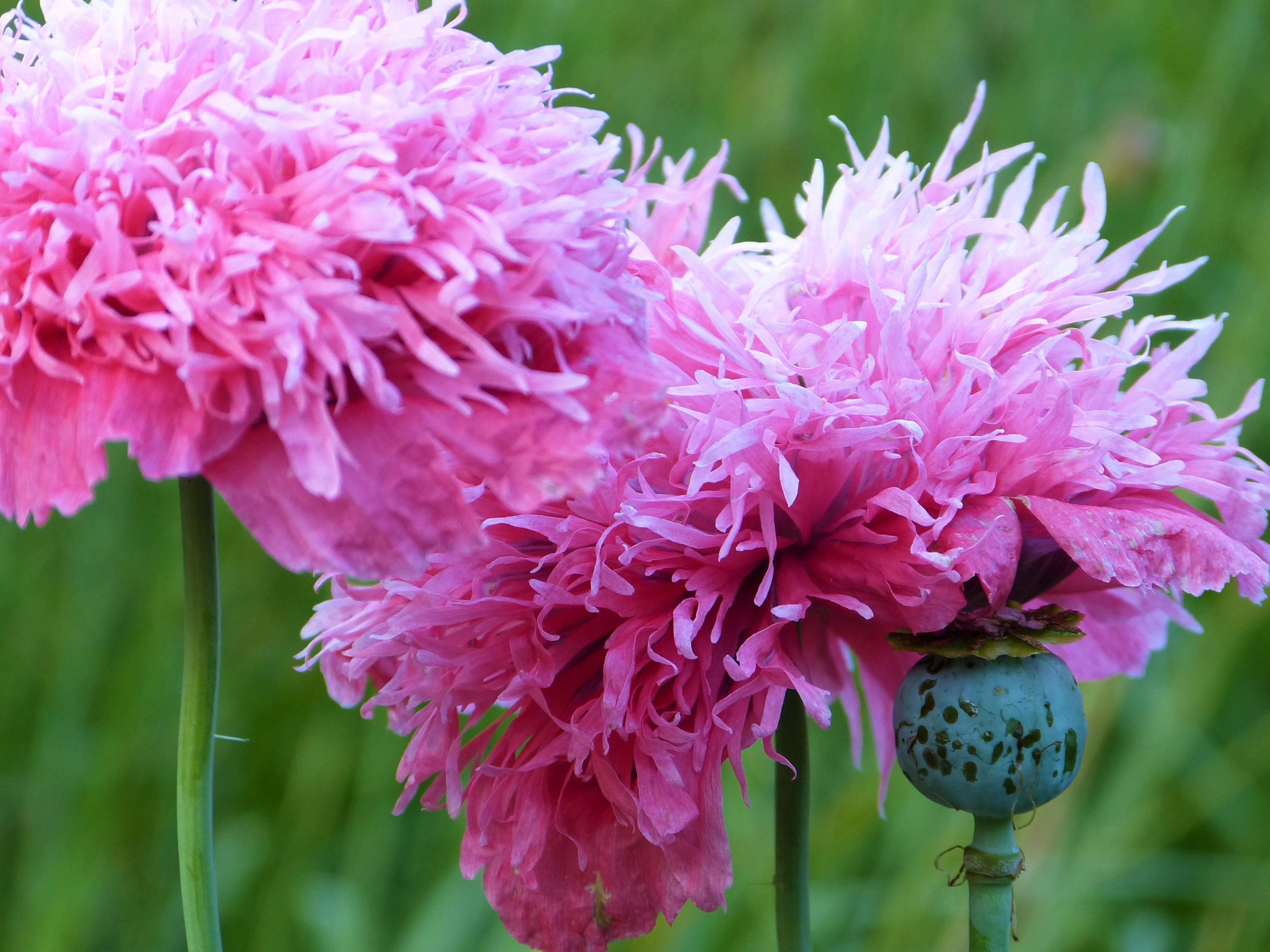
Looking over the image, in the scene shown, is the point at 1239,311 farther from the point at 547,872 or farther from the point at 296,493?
the point at 296,493

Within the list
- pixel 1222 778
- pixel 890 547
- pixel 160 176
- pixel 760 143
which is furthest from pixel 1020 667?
pixel 760 143

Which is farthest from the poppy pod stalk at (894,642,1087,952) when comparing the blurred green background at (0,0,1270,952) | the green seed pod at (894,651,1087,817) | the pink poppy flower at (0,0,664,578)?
the blurred green background at (0,0,1270,952)

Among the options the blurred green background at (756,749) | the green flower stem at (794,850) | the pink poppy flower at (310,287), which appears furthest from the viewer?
the blurred green background at (756,749)

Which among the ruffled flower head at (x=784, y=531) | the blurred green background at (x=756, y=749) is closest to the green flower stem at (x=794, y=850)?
the ruffled flower head at (x=784, y=531)

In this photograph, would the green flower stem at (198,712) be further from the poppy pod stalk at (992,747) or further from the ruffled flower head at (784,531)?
the poppy pod stalk at (992,747)

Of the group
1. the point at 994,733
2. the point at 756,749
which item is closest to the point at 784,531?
the point at 994,733

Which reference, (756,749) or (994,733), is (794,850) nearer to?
(994,733)

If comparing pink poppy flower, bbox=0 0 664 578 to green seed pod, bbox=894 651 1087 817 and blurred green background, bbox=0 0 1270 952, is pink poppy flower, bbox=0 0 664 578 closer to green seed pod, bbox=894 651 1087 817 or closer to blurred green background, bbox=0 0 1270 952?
green seed pod, bbox=894 651 1087 817
